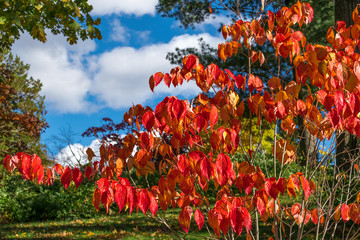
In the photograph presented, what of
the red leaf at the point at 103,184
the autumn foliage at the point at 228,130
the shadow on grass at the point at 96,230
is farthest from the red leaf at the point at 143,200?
the shadow on grass at the point at 96,230

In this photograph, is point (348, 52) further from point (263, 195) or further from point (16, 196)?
point (16, 196)

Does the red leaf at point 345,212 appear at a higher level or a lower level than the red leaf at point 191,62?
lower

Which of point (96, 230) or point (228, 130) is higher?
point (228, 130)

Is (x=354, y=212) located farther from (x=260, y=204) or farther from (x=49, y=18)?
(x=49, y=18)

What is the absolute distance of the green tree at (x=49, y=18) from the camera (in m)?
7.97

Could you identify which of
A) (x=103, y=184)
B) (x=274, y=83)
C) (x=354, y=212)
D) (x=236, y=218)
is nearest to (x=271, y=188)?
(x=236, y=218)

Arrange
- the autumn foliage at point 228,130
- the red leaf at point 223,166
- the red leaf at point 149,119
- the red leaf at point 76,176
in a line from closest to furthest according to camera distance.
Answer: the red leaf at point 223,166, the autumn foliage at point 228,130, the red leaf at point 149,119, the red leaf at point 76,176

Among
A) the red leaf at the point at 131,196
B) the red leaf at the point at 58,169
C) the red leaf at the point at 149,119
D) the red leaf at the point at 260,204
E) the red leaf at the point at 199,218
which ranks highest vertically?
the red leaf at the point at 149,119

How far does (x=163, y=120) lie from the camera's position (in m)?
2.58

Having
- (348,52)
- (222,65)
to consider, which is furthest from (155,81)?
(222,65)

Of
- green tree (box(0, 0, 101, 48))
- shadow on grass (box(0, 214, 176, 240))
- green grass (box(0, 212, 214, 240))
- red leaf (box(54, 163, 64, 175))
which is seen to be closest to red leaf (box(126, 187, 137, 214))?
red leaf (box(54, 163, 64, 175))

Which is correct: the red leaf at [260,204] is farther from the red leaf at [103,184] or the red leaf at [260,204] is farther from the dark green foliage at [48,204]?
the dark green foliage at [48,204]

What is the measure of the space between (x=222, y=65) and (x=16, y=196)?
381 inches

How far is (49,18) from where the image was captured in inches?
344
